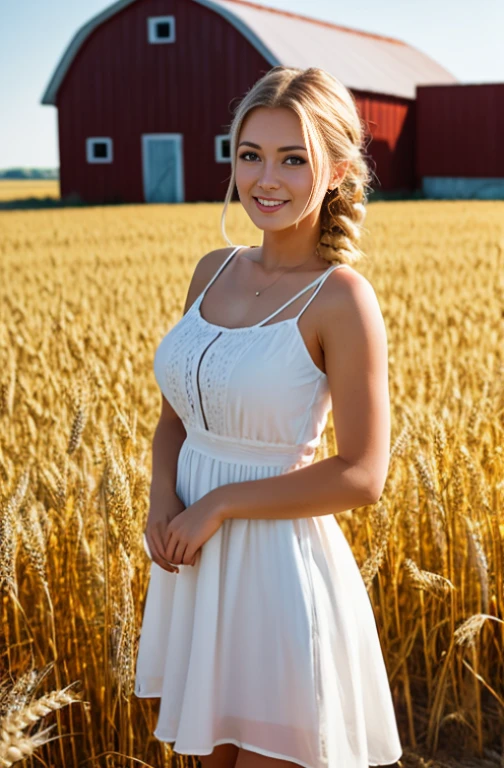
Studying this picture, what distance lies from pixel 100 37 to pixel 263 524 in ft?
84.7

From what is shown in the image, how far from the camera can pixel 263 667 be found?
1668mm

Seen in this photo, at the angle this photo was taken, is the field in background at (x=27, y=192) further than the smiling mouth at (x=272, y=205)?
Yes

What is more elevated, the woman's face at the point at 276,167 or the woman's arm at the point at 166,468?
the woman's face at the point at 276,167

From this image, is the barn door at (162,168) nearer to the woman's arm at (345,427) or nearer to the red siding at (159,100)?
the red siding at (159,100)

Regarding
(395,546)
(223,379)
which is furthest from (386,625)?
(223,379)

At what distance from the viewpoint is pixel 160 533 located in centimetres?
180

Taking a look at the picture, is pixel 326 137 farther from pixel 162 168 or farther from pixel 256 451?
pixel 162 168

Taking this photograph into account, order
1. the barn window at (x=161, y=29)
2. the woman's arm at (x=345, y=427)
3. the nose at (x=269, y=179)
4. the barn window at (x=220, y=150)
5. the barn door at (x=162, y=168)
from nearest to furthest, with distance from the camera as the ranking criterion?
the woman's arm at (x=345, y=427)
the nose at (x=269, y=179)
the barn window at (x=220, y=150)
the barn window at (x=161, y=29)
the barn door at (x=162, y=168)

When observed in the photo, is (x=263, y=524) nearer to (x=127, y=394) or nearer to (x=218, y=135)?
(x=127, y=394)

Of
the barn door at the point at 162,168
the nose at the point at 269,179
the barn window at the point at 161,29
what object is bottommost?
the nose at the point at 269,179

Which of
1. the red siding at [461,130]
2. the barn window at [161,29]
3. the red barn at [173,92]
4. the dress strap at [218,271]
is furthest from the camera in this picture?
the red siding at [461,130]

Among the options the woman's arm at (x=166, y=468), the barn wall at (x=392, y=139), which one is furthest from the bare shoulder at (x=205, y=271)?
the barn wall at (x=392, y=139)

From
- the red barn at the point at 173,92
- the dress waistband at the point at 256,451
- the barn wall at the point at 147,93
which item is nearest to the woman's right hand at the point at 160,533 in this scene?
the dress waistband at the point at 256,451

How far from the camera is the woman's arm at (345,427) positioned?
1611 millimetres
